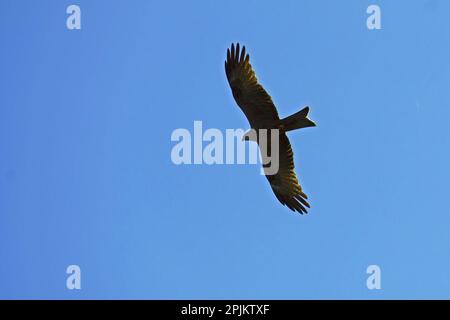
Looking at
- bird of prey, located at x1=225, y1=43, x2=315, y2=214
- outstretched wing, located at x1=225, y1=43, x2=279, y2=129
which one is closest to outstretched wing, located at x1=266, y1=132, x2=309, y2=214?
bird of prey, located at x1=225, y1=43, x2=315, y2=214

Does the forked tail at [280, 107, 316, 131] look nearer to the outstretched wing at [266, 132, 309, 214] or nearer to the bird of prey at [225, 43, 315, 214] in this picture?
the bird of prey at [225, 43, 315, 214]

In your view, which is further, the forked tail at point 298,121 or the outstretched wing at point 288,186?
the outstretched wing at point 288,186

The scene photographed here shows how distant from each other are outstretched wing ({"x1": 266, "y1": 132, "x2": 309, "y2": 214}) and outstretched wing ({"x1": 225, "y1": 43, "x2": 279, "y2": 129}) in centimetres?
91

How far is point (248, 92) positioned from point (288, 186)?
1897 millimetres

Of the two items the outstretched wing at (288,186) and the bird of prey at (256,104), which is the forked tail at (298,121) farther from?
the outstretched wing at (288,186)

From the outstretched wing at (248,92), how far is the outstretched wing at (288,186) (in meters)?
0.91

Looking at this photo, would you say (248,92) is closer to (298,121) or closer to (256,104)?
(256,104)

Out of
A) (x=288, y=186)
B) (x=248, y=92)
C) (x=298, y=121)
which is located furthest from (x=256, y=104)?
(x=288, y=186)

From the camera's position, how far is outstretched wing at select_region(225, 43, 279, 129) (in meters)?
13.1

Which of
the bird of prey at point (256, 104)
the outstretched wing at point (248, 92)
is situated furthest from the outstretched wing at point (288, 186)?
the outstretched wing at point (248, 92)

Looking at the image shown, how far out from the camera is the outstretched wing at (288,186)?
14000 mm

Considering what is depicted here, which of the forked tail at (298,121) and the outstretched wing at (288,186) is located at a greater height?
the forked tail at (298,121)

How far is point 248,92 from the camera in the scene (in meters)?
13.2
